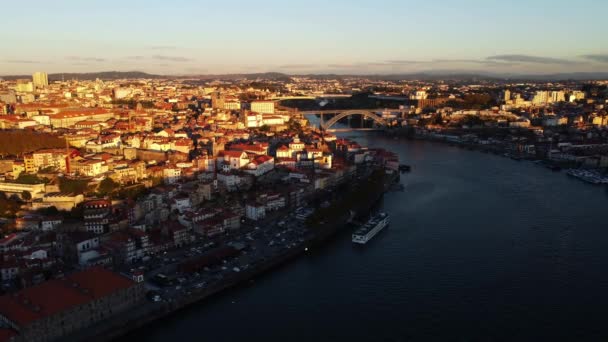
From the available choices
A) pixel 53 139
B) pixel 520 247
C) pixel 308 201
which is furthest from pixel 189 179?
pixel 520 247

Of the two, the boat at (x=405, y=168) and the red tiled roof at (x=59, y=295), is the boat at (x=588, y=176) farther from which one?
the red tiled roof at (x=59, y=295)

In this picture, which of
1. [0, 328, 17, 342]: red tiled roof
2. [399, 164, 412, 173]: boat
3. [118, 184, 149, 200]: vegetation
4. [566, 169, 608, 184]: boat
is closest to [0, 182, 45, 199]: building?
[118, 184, 149, 200]: vegetation

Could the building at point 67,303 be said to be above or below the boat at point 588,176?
below

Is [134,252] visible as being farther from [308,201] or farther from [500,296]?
[500,296]

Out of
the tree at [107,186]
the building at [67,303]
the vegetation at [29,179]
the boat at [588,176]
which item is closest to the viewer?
the building at [67,303]

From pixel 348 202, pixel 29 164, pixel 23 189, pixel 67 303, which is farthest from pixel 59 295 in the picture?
pixel 29 164

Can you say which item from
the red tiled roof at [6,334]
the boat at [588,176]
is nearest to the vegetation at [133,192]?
the red tiled roof at [6,334]

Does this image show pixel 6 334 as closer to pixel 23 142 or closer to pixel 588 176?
pixel 23 142
